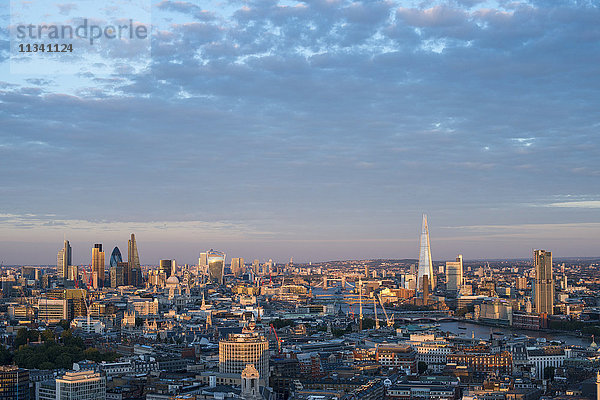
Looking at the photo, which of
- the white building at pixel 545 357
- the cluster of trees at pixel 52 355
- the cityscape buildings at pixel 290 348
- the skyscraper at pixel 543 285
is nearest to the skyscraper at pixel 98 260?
the cityscape buildings at pixel 290 348

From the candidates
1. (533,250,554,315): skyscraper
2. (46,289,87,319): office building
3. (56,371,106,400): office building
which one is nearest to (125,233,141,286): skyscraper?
(46,289,87,319): office building

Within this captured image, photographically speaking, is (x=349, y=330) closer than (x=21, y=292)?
Yes

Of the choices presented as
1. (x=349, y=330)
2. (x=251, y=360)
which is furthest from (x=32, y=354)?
(x=349, y=330)

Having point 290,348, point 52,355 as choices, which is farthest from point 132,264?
point 52,355

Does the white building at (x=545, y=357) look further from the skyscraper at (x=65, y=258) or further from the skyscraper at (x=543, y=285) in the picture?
the skyscraper at (x=65, y=258)

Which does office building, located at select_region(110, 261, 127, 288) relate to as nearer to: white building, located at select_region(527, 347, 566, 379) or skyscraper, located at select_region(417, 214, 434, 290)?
skyscraper, located at select_region(417, 214, 434, 290)

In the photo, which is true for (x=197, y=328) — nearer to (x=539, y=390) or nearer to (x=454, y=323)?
(x=454, y=323)
